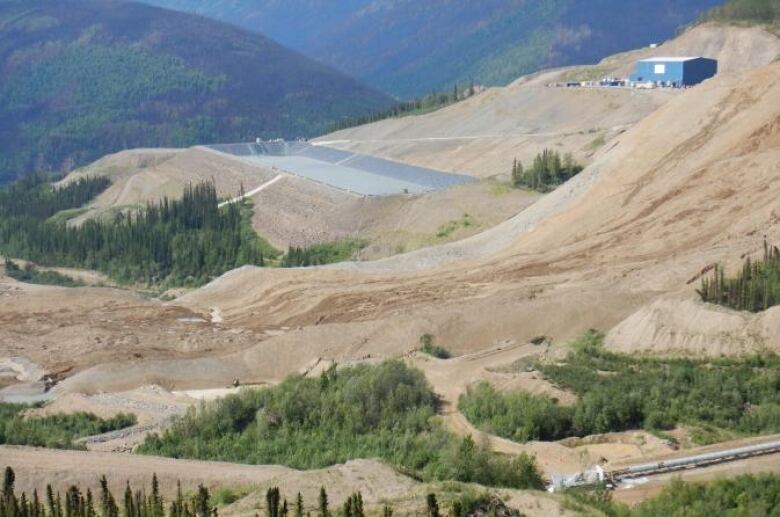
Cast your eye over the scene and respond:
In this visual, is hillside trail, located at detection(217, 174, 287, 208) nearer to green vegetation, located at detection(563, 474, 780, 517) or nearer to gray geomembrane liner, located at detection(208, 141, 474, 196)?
gray geomembrane liner, located at detection(208, 141, 474, 196)

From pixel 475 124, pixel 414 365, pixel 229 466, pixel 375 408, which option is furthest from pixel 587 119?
pixel 229 466

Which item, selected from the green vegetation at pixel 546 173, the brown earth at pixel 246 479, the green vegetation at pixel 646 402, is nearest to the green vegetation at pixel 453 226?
the green vegetation at pixel 546 173

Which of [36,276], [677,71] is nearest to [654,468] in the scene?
[36,276]

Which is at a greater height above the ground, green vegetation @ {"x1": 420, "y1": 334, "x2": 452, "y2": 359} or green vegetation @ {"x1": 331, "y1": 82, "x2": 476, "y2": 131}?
green vegetation @ {"x1": 331, "y1": 82, "x2": 476, "y2": 131}

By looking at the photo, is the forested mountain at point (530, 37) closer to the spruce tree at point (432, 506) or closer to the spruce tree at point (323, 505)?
the spruce tree at point (323, 505)

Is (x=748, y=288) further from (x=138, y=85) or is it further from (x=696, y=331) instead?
(x=138, y=85)

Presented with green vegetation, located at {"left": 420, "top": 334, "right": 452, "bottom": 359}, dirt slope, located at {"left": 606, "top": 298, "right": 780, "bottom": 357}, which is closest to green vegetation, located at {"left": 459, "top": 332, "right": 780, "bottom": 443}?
dirt slope, located at {"left": 606, "top": 298, "right": 780, "bottom": 357}
